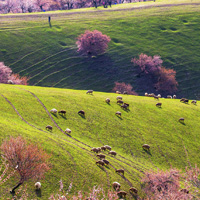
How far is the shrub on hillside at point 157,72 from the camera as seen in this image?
100 m

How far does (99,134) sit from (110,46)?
7933 cm

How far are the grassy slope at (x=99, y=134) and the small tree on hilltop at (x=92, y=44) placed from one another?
51417 mm

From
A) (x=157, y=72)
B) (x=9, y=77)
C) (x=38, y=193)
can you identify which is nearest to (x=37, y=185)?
(x=38, y=193)

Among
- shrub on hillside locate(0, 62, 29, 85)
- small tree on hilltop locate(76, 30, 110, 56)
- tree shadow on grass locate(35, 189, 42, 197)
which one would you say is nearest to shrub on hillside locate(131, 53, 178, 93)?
small tree on hilltop locate(76, 30, 110, 56)

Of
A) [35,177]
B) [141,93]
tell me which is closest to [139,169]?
[35,177]

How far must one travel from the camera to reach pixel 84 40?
4518 inches

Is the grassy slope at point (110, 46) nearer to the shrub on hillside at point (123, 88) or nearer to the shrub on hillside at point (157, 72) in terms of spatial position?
the shrub on hillside at point (123, 88)

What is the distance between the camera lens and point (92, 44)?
11544 centimetres

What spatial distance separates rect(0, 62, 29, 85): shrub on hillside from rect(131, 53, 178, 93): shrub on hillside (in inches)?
1880

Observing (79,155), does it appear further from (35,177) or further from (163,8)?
(163,8)

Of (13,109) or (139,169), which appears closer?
(139,169)

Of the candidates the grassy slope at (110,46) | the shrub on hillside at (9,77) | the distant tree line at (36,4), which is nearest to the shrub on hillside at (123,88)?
the grassy slope at (110,46)

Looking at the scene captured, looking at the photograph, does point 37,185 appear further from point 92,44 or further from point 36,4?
point 36,4

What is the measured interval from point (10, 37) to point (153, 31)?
72.4 metres
